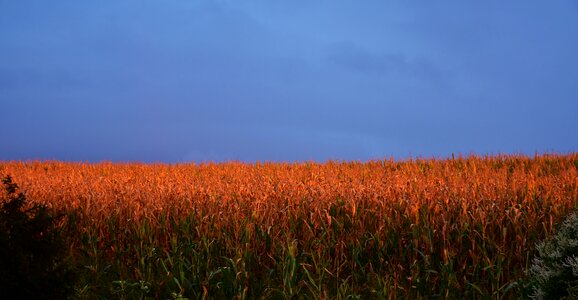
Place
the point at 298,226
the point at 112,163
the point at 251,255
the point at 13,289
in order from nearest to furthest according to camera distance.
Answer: the point at 13,289, the point at 251,255, the point at 298,226, the point at 112,163

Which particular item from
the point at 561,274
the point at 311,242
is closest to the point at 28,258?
the point at 311,242

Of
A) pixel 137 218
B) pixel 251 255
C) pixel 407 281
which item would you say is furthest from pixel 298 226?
pixel 137 218

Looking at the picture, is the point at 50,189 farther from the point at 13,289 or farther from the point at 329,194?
the point at 13,289

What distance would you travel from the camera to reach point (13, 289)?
427 centimetres

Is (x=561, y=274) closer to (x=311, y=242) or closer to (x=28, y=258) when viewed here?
(x=311, y=242)

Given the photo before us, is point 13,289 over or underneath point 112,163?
underneath

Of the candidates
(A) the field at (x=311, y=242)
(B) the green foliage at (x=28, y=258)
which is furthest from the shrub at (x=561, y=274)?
(B) the green foliage at (x=28, y=258)

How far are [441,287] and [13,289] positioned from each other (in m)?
4.98

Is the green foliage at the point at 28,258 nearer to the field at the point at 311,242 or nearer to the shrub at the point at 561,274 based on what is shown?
the field at the point at 311,242

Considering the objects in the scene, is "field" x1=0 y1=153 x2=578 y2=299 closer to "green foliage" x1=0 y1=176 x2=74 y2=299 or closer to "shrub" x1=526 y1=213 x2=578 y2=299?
"shrub" x1=526 y1=213 x2=578 y2=299

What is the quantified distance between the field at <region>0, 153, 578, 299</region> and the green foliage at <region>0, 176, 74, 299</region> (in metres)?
2.15

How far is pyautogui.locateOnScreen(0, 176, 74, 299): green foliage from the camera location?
4281mm

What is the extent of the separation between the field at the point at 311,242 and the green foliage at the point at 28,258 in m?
2.15

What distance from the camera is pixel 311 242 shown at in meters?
8.16
